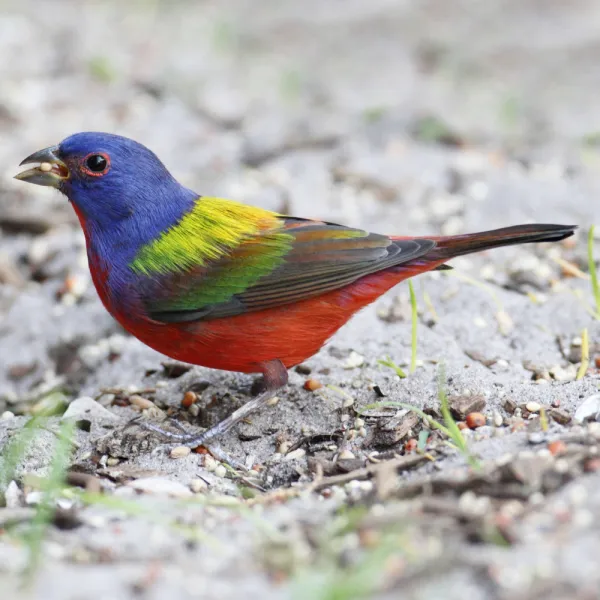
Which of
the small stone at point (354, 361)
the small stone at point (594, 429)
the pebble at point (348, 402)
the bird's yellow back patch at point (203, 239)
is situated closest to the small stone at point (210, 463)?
the pebble at point (348, 402)

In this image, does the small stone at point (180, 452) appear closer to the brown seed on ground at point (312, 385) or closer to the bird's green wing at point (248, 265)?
the bird's green wing at point (248, 265)

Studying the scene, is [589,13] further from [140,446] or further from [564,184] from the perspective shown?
[140,446]

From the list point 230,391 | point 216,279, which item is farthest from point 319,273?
point 230,391

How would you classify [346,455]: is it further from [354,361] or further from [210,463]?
[354,361]

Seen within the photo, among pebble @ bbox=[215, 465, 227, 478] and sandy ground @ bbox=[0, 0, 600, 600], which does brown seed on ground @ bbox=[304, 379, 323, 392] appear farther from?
pebble @ bbox=[215, 465, 227, 478]

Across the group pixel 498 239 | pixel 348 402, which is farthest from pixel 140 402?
pixel 498 239
